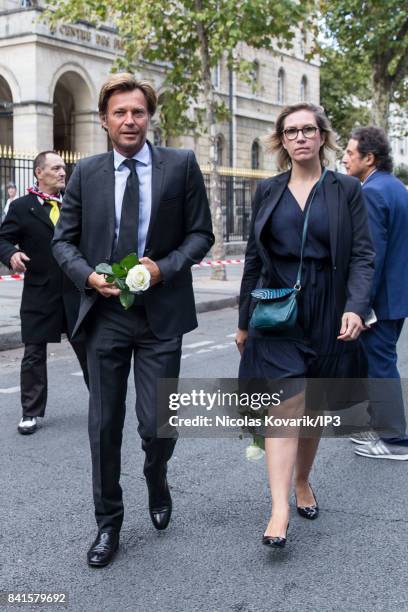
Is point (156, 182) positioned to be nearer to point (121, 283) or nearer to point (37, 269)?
point (121, 283)

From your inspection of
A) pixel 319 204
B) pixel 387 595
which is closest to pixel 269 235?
pixel 319 204

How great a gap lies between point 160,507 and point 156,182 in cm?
146

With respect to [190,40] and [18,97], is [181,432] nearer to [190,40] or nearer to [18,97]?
[190,40]

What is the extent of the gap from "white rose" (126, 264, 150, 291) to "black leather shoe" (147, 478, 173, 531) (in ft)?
3.19

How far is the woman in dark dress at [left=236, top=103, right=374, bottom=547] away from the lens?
3.76 m

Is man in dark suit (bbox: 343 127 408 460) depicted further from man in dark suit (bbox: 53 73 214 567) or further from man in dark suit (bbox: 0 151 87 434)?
man in dark suit (bbox: 0 151 87 434)

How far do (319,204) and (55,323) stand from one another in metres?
2.90

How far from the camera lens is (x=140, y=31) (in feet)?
56.0

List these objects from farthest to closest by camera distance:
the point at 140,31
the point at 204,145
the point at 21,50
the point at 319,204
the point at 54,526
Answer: the point at 204,145
the point at 21,50
the point at 140,31
the point at 54,526
the point at 319,204

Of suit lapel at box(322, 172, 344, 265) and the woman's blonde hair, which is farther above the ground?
the woman's blonde hair

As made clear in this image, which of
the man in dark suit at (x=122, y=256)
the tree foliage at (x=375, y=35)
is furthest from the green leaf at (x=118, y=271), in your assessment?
the tree foliage at (x=375, y=35)

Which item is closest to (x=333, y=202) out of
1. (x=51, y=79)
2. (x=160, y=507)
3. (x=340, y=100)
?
(x=160, y=507)

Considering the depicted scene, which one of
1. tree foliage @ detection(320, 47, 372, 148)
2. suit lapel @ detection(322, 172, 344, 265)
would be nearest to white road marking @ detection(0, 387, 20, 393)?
suit lapel @ detection(322, 172, 344, 265)

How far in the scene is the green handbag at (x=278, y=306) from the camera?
370cm
